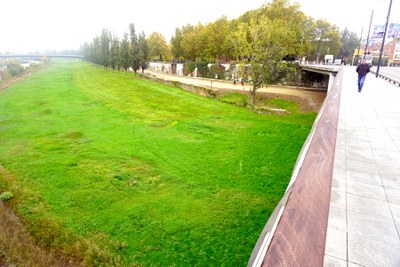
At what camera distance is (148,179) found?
10133mm

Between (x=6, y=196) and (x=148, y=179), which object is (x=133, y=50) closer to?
(x=148, y=179)

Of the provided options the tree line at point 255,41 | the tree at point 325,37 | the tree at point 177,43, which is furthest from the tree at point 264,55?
the tree at point 177,43

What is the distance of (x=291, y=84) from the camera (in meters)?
40.5

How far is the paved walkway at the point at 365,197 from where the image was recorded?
3184 mm

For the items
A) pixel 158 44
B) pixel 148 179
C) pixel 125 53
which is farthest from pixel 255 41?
pixel 158 44

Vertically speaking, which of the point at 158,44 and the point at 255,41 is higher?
the point at 158,44

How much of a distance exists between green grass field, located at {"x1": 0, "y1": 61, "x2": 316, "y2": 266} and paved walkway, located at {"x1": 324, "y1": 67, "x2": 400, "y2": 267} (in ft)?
10.2

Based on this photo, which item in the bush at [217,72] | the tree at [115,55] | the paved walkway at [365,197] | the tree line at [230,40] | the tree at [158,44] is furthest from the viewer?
the tree at [158,44]

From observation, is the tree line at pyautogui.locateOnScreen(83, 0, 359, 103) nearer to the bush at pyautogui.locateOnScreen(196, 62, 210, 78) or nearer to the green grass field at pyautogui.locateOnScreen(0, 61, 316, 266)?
the bush at pyautogui.locateOnScreen(196, 62, 210, 78)

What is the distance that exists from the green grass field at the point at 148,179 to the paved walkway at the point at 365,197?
312cm

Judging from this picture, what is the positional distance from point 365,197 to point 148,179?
7.64 m

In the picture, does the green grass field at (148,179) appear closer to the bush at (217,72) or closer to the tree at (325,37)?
the bush at (217,72)

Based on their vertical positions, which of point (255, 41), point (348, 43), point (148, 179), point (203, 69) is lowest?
point (148, 179)

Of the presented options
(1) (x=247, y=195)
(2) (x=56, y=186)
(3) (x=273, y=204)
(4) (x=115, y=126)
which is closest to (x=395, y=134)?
(3) (x=273, y=204)
